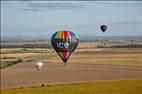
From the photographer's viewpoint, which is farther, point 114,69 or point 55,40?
point 114,69

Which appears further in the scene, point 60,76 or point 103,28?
point 103,28

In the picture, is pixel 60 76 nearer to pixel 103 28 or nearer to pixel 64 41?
pixel 103 28

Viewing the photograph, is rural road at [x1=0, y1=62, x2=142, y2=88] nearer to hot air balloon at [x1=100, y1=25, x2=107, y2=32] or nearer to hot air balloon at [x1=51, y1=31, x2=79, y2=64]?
hot air balloon at [x1=100, y1=25, x2=107, y2=32]

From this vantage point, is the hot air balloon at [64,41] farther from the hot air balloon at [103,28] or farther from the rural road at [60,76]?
the hot air balloon at [103,28]

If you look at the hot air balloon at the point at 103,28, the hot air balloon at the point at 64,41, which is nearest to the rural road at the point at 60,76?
the hot air balloon at the point at 103,28

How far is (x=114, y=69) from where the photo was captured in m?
37.6

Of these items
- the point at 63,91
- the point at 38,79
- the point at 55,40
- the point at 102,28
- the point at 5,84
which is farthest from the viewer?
the point at 102,28

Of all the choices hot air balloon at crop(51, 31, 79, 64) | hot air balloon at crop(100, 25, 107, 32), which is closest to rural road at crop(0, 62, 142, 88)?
hot air balloon at crop(100, 25, 107, 32)

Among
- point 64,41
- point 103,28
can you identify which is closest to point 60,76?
point 103,28

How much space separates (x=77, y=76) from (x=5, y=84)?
6156 millimetres

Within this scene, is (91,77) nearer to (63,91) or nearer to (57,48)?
(57,48)

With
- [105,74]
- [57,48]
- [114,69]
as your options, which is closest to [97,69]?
[114,69]

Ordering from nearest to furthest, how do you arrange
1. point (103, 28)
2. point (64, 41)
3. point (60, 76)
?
point (64, 41) → point (60, 76) → point (103, 28)

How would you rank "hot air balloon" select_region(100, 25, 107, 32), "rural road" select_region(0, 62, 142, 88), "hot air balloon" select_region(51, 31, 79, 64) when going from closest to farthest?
"hot air balloon" select_region(51, 31, 79, 64), "rural road" select_region(0, 62, 142, 88), "hot air balloon" select_region(100, 25, 107, 32)
